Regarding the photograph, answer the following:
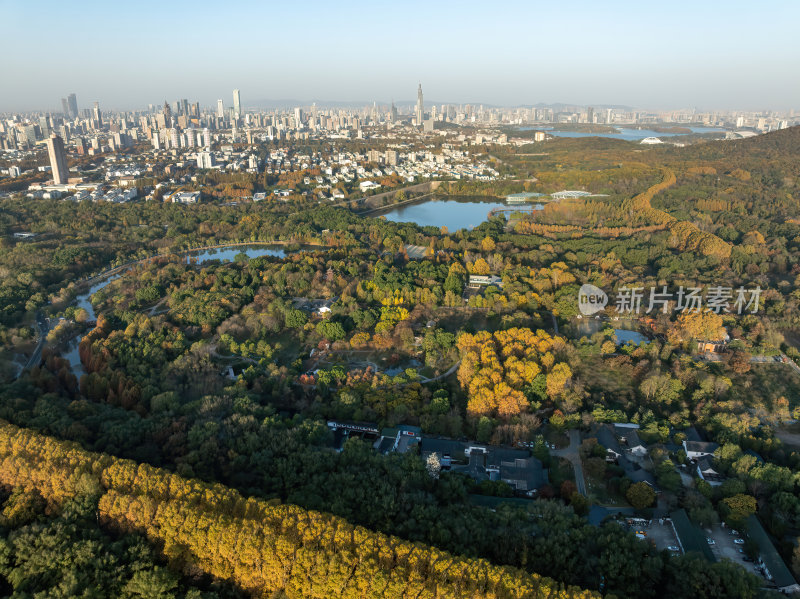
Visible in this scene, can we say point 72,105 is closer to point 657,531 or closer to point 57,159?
point 57,159

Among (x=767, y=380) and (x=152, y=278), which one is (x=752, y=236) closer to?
(x=767, y=380)

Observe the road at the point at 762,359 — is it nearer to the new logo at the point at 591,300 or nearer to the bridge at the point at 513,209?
the new logo at the point at 591,300

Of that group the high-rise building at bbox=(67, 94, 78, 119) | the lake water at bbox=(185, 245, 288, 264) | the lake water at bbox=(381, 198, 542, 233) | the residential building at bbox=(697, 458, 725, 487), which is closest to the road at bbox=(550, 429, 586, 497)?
the residential building at bbox=(697, 458, 725, 487)

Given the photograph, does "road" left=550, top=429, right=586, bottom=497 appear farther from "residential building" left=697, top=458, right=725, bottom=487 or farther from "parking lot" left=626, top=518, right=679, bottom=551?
"residential building" left=697, top=458, right=725, bottom=487

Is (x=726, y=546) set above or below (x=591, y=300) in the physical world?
Answer: below

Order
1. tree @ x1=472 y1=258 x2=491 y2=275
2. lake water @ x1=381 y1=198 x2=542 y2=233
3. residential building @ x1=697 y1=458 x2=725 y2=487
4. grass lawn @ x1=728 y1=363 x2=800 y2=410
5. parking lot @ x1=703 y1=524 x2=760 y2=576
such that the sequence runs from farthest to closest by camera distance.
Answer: lake water @ x1=381 y1=198 x2=542 y2=233 < tree @ x1=472 y1=258 x2=491 y2=275 < grass lawn @ x1=728 y1=363 x2=800 y2=410 < residential building @ x1=697 y1=458 x2=725 y2=487 < parking lot @ x1=703 y1=524 x2=760 y2=576

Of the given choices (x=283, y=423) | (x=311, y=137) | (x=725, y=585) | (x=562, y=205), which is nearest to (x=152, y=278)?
(x=283, y=423)

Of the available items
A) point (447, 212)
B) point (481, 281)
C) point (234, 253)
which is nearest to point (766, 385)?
point (481, 281)

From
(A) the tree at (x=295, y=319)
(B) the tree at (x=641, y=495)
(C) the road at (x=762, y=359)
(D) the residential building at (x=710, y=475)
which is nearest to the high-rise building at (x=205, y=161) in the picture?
(A) the tree at (x=295, y=319)
